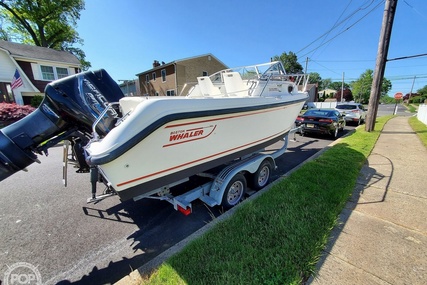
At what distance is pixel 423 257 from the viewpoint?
2117mm

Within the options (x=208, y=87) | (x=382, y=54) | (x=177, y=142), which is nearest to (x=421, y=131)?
(x=382, y=54)

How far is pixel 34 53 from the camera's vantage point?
1627 cm

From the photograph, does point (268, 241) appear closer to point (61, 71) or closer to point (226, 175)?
point (226, 175)

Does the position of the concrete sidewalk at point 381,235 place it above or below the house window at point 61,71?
below

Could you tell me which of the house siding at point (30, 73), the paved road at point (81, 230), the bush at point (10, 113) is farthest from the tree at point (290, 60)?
the paved road at point (81, 230)

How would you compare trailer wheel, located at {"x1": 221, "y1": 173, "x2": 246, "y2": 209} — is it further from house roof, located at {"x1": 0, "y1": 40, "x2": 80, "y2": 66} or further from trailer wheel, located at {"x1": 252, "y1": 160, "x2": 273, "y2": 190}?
house roof, located at {"x1": 0, "y1": 40, "x2": 80, "y2": 66}

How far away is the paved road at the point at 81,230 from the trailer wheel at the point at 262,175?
101 cm

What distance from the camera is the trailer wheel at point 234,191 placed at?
320 cm

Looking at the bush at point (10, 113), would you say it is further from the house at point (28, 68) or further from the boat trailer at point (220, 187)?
the boat trailer at point (220, 187)

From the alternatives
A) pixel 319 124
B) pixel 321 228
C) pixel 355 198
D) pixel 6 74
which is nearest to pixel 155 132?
pixel 321 228

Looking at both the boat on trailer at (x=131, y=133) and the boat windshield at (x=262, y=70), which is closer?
the boat on trailer at (x=131, y=133)

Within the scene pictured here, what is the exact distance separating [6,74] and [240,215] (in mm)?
20865

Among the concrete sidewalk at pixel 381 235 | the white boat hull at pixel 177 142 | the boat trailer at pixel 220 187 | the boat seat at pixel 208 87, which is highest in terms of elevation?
the boat seat at pixel 208 87

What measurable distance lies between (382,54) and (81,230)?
40.5 feet
